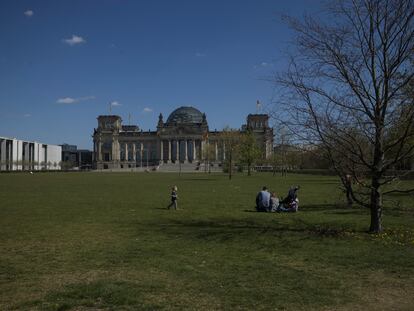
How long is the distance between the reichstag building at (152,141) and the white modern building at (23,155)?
22.6 m

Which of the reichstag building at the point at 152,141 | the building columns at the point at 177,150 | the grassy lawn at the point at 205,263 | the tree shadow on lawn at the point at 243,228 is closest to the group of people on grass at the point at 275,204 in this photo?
the grassy lawn at the point at 205,263

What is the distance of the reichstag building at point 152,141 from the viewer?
598ft

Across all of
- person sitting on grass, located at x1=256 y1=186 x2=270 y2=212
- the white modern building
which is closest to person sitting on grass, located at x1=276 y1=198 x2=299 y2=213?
person sitting on grass, located at x1=256 y1=186 x2=270 y2=212

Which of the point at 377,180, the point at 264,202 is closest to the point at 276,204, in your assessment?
the point at 264,202

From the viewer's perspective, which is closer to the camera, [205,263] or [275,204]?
[205,263]

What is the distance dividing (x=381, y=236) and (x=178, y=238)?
20.7 feet

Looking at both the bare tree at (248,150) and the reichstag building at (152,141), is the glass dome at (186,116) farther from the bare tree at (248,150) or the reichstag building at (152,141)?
the bare tree at (248,150)

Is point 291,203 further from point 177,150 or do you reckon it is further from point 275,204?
point 177,150

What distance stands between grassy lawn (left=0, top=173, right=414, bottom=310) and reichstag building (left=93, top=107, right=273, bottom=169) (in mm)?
161096

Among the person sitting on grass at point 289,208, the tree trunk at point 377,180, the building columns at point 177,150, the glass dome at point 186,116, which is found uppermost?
the glass dome at point 186,116

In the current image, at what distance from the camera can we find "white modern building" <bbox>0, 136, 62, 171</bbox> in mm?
152538

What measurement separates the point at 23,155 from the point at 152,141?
54.0 meters

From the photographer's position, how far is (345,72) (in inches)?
517

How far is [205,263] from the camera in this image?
9.80 metres
